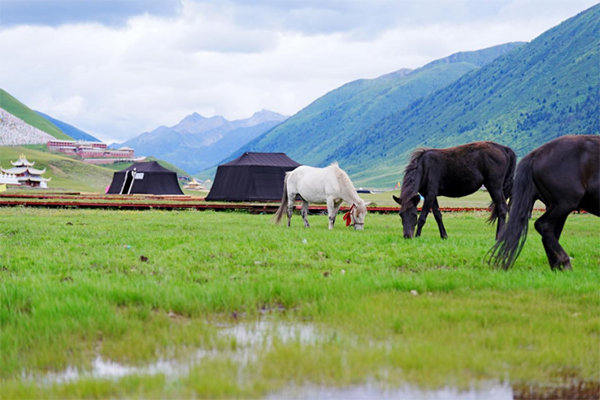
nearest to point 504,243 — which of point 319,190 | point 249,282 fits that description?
point 249,282

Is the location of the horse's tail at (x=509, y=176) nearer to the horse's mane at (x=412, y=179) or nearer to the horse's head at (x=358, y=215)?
the horse's mane at (x=412, y=179)

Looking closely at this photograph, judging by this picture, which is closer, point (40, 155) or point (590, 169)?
point (590, 169)

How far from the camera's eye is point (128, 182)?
198 feet

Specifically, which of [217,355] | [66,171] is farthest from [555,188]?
[66,171]

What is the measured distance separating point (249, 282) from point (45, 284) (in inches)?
109

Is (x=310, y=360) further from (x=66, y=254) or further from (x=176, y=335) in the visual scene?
(x=66, y=254)

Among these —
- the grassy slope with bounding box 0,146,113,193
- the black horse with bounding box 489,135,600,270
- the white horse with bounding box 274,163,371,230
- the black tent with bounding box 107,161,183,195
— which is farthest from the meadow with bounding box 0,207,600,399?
the grassy slope with bounding box 0,146,113,193

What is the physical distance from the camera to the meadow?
4.93m

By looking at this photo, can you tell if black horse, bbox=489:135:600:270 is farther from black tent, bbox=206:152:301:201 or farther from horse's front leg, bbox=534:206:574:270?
black tent, bbox=206:152:301:201

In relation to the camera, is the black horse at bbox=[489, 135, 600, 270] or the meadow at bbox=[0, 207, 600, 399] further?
the black horse at bbox=[489, 135, 600, 270]

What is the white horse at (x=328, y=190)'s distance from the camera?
18953mm

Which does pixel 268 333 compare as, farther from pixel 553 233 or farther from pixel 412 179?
pixel 412 179

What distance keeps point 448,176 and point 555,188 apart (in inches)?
243

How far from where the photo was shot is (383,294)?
315 inches
